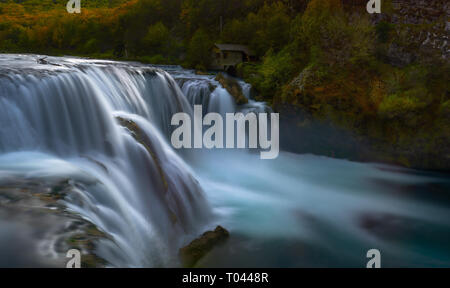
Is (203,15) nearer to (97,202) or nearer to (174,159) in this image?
(174,159)

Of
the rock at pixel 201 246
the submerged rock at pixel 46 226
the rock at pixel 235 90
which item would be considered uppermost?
the rock at pixel 235 90

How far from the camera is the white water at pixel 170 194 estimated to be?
6.04 metres

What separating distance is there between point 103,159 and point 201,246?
312cm

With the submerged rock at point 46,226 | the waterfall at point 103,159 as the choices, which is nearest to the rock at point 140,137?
the waterfall at point 103,159

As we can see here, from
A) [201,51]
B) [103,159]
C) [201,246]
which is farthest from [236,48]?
[201,246]

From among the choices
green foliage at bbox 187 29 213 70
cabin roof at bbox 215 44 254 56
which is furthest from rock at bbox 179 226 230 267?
green foliage at bbox 187 29 213 70

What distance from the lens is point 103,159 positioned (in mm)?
7547

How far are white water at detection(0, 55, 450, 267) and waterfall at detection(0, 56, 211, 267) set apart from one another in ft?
0.09

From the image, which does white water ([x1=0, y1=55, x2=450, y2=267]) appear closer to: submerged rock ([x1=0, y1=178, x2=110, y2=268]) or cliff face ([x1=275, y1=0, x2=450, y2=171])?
submerged rock ([x1=0, y1=178, x2=110, y2=268])

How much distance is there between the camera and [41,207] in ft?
15.0

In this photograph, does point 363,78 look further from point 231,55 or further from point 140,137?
point 231,55

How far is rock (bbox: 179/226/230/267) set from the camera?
6.41 m

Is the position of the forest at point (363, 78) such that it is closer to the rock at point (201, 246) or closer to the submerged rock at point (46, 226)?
the rock at point (201, 246)

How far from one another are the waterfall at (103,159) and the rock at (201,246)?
0.83 ft
